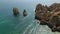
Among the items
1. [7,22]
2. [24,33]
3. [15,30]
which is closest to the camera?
[24,33]

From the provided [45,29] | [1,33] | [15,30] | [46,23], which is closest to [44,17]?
[46,23]

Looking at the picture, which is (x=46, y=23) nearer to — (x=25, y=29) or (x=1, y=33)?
(x=25, y=29)

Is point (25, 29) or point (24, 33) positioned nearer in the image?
point (24, 33)

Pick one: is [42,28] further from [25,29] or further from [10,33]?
[10,33]

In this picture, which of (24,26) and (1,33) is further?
(24,26)

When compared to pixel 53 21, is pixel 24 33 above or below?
below

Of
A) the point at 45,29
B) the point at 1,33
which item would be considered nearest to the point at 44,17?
the point at 45,29

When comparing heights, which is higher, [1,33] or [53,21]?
[53,21]

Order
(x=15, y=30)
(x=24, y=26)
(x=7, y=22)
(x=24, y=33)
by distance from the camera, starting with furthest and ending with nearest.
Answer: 1. (x=7, y=22)
2. (x=24, y=26)
3. (x=15, y=30)
4. (x=24, y=33)

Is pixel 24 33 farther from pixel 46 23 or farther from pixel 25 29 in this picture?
pixel 46 23
